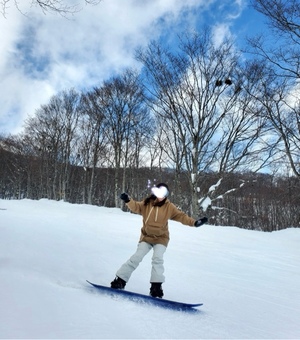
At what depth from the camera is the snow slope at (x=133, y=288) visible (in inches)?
103

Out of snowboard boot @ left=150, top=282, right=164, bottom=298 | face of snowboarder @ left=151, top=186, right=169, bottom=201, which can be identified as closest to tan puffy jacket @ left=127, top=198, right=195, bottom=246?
face of snowboarder @ left=151, top=186, right=169, bottom=201

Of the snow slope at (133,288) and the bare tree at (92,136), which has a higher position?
the bare tree at (92,136)

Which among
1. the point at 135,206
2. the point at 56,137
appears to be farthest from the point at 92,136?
the point at 135,206

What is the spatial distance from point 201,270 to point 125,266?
7.88 ft

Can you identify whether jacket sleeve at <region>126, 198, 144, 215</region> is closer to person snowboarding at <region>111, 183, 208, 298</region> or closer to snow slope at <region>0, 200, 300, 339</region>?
person snowboarding at <region>111, 183, 208, 298</region>

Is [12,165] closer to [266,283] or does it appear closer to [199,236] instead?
[199,236]

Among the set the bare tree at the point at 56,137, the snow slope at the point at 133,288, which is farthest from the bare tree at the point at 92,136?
the snow slope at the point at 133,288

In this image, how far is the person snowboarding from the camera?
152 inches

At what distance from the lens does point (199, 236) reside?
9961 millimetres

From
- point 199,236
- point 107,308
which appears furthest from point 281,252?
point 107,308

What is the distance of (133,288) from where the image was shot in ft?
13.6

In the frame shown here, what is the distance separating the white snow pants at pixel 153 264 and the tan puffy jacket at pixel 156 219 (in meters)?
0.10

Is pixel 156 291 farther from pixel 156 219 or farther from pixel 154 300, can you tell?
pixel 156 219

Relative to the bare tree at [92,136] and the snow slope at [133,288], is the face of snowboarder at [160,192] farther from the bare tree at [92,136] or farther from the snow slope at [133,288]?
the bare tree at [92,136]
